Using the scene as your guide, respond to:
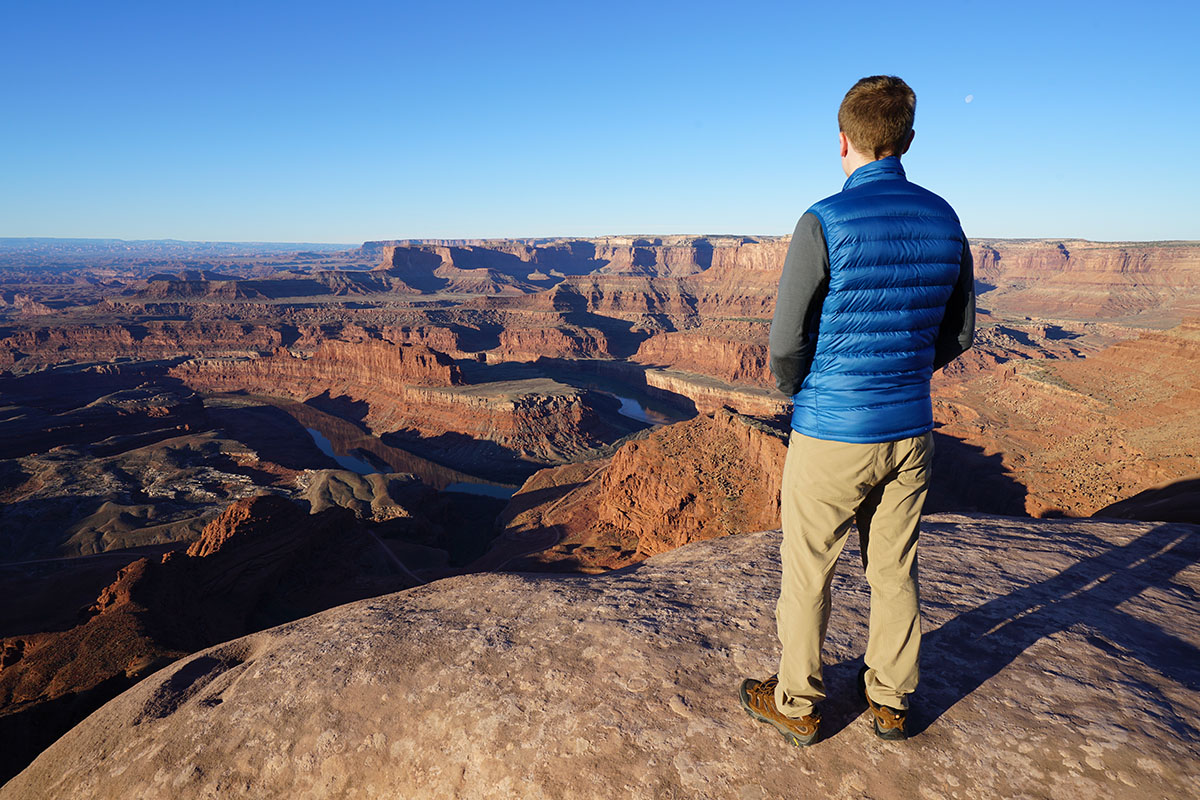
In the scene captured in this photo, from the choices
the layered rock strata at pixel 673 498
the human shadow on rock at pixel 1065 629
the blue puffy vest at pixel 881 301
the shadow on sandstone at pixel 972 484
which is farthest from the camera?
the shadow on sandstone at pixel 972 484

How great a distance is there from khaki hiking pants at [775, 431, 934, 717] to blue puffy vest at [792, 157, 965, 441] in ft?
0.52

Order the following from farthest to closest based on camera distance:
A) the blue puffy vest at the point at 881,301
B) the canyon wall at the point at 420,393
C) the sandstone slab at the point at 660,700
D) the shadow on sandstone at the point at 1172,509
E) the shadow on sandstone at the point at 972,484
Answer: the canyon wall at the point at 420,393 → the shadow on sandstone at the point at 972,484 → the shadow on sandstone at the point at 1172,509 → the sandstone slab at the point at 660,700 → the blue puffy vest at the point at 881,301

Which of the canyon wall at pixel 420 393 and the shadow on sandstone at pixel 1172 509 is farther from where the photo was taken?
the canyon wall at pixel 420 393

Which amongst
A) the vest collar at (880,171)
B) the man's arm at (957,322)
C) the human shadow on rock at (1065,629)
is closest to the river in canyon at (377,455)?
the human shadow on rock at (1065,629)

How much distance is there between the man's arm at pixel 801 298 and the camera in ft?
7.26

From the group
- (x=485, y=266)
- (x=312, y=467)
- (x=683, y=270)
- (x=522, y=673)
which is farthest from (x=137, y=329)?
(x=683, y=270)

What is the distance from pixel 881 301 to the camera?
2.24 m

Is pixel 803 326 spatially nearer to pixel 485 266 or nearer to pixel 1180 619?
pixel 1180 619

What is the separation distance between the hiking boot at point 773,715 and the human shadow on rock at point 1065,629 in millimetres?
522

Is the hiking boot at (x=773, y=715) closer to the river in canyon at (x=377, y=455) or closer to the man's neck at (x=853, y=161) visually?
the man's neck at (x=853, y=161)

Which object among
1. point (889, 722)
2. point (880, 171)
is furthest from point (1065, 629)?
point (880, 171)

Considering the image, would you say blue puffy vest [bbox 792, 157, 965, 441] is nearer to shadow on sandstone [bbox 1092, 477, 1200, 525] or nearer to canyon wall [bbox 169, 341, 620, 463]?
shadow on sandstone [bbox 1092, 477, 1200, 525]

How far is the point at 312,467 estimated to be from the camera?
1762 inches

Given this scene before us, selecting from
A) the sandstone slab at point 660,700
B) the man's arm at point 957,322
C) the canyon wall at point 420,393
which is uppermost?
the man's arm at point 957,322
